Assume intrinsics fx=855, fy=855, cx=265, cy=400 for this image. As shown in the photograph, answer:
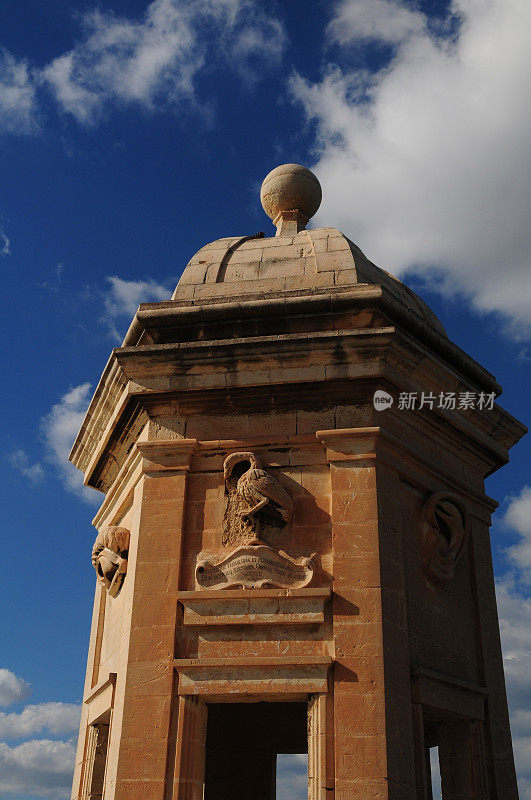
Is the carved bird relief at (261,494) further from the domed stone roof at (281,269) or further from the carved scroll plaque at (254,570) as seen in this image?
the domed stone roof at (281,269)

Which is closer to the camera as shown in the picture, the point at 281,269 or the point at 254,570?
the point at 254,570

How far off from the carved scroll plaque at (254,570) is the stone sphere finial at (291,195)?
6006 mm

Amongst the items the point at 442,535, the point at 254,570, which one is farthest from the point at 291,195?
the point at 254,570

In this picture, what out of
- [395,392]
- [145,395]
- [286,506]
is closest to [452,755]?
[286,506]

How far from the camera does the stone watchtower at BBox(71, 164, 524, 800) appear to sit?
344 inches

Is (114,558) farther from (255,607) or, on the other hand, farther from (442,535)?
(442,535)

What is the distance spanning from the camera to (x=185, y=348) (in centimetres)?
1026

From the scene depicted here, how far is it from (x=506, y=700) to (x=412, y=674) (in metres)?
2.20

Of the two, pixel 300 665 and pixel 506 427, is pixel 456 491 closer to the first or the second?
pixel 506 427

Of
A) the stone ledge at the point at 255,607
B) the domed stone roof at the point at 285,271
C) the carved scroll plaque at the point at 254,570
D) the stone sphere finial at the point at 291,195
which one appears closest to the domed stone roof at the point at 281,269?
the domed stone roof at the point at 285,271

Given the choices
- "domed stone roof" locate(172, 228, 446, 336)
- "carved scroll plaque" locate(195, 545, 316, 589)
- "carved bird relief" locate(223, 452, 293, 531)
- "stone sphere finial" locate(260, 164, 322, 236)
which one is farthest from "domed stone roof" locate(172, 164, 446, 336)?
"carved scroll plaque" locate(195, 545, 316, 589)

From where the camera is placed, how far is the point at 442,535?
34.3 ft

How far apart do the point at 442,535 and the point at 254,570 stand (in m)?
2.60

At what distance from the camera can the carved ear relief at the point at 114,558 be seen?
1055 cm
